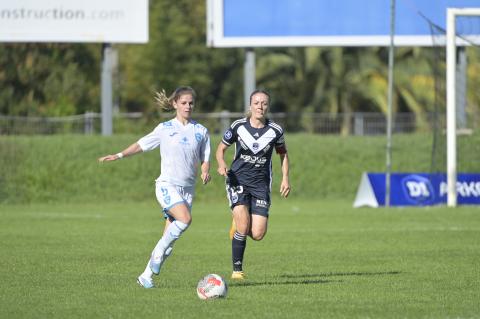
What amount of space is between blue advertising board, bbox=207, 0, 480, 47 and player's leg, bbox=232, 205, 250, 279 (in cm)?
1880

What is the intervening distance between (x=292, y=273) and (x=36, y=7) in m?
19.7

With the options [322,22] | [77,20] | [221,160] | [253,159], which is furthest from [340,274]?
[77,20]

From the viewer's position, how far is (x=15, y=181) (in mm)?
29234

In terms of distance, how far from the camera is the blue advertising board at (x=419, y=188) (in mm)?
25734

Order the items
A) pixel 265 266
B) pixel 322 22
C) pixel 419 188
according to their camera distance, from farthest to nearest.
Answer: pixel 322 22 < pixel 419 188 < pixel 265 266

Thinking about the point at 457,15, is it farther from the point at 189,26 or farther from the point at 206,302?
the point at 189,26

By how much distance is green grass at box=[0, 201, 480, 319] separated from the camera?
32.4ft

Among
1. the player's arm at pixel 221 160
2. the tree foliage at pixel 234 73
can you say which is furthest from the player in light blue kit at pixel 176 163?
the tree foliage at pixel 234 73

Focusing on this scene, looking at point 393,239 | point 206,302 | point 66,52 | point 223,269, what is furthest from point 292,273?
point 66,52

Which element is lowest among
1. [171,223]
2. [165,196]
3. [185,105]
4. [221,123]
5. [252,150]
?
[171,223]

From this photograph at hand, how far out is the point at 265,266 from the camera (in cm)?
1382

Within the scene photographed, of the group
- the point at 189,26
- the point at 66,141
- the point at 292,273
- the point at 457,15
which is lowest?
the point at 292,273

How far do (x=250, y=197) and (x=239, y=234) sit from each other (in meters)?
0.43

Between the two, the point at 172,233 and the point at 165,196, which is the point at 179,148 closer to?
the point at 165,196
